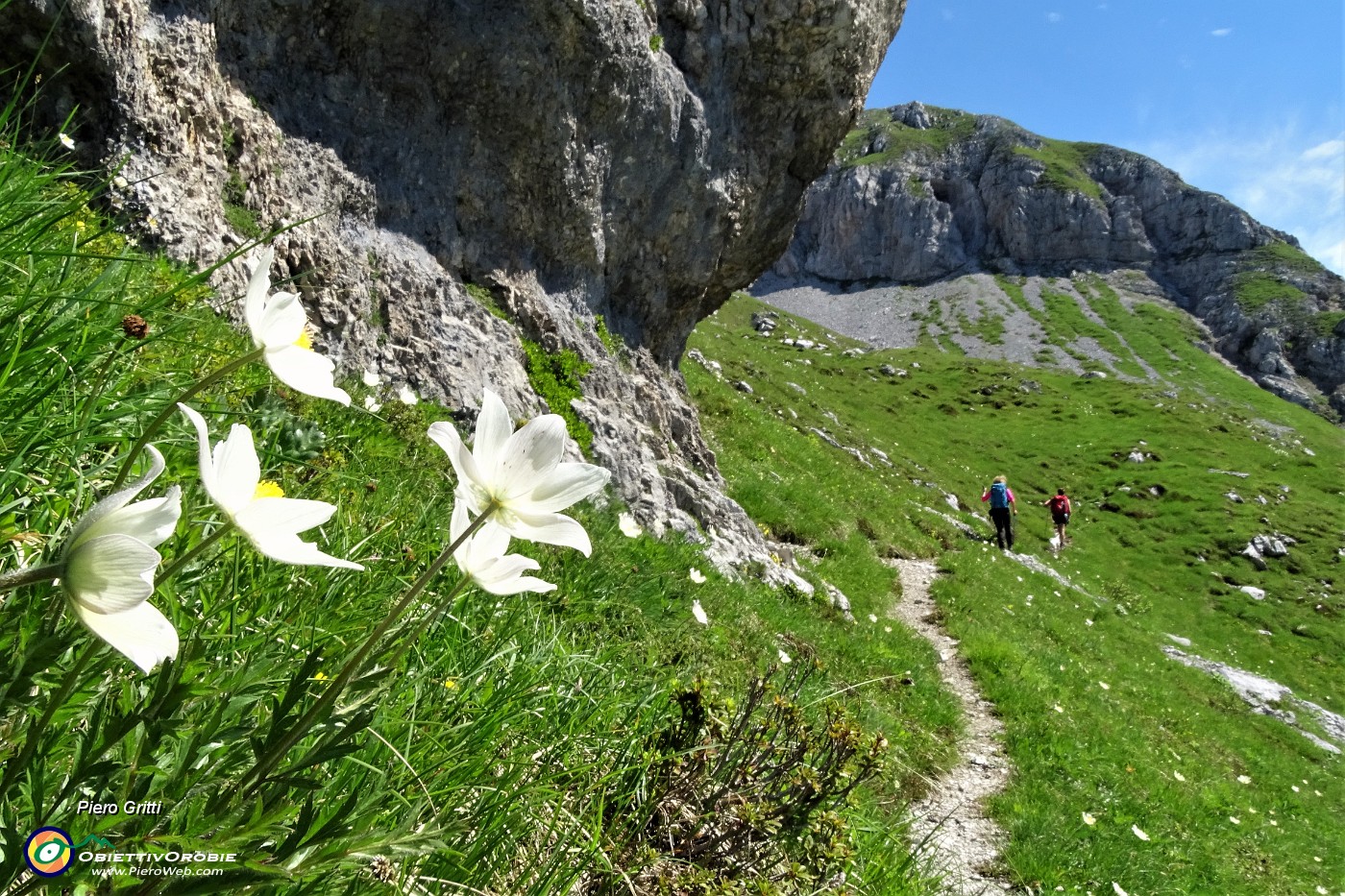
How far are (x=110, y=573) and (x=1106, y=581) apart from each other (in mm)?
38017

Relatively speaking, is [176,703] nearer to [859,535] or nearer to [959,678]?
[959,678]

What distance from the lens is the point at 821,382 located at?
209 feet

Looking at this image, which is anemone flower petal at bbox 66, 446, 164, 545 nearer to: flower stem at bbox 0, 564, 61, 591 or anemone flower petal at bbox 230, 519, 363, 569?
flower stem at bbox 0, 564, 61, 591

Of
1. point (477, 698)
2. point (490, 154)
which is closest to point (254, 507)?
point (477, 698)

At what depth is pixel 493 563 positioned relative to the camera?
1372mm

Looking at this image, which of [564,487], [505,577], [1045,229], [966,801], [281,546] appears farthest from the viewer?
[1045,229]

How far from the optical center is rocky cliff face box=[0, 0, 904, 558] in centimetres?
729

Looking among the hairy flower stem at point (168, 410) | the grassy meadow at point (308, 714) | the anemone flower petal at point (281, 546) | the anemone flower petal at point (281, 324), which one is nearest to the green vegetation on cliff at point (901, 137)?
the grassy meadow at point (308, 714)

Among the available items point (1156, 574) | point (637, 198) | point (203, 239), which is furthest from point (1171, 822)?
point (1156, 574)

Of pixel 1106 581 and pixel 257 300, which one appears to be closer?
pixel 257 300

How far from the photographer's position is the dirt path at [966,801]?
516cm

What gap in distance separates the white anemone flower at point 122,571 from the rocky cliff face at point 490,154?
535 cm

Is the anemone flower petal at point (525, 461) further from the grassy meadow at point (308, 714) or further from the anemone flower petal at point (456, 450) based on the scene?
the grassy meadow at point (308, 714)

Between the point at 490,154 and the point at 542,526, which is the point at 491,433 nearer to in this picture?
the point at 542,526
